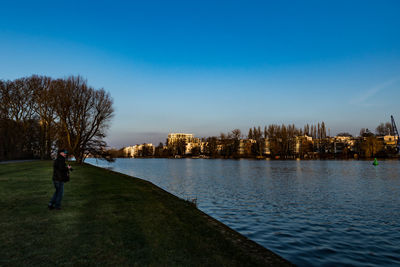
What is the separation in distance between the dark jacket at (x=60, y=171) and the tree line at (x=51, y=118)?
108 feet

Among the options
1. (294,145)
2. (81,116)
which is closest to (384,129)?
(294,145)

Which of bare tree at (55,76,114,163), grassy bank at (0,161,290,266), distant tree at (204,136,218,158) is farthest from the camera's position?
distant tree at (204,136,218,158)

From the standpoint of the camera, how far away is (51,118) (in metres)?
48.7

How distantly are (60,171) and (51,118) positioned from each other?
4348 centimetres

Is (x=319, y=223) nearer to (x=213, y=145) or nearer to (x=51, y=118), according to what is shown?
(x=51, y=118)

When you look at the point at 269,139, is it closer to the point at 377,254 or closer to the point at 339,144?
the point at 339,144

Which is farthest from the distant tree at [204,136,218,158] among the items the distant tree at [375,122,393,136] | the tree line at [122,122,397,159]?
Answer: the distant tree at [375,122,393,136]

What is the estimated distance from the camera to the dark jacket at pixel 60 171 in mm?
11273

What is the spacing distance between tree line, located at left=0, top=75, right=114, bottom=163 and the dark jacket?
32.9 metres

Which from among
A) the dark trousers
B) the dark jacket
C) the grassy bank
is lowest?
the grassy bank

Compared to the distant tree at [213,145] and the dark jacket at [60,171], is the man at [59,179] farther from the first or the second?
the distant tree at [213,145]

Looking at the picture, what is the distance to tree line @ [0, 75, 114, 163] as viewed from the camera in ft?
140

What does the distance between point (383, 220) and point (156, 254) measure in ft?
47.8

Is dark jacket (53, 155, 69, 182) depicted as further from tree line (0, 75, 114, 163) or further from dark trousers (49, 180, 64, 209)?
tree line (0, 75, 114, 163)
